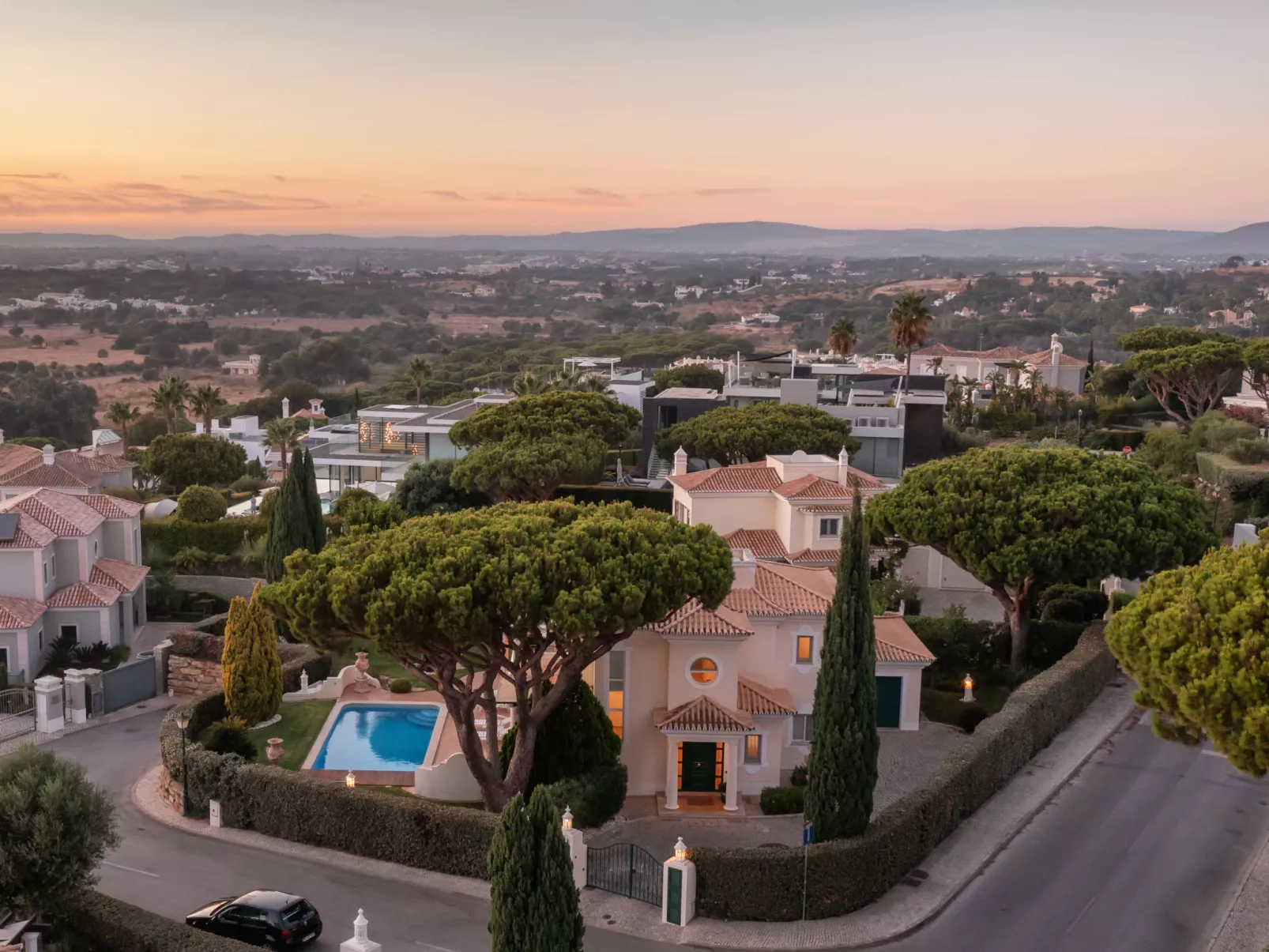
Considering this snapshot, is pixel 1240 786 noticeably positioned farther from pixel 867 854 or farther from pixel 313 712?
pixel 313 712

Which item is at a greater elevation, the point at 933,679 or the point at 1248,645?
the point at 1248,645

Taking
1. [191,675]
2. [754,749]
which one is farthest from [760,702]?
[191,675]

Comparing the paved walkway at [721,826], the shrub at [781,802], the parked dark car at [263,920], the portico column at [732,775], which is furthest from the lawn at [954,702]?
the parked dark car at [263,920]

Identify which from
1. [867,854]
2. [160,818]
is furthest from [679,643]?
[160,818]

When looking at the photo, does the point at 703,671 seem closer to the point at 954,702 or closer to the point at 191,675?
the point at 954,702

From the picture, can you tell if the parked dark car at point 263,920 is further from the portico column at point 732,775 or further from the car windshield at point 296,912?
the portico column at point 732,775

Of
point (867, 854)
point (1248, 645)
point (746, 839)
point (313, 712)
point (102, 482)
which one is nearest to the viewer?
point (1248, 645)

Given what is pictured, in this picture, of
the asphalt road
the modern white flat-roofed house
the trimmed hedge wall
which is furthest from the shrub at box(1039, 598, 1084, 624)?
the modern white flat-roofed house
